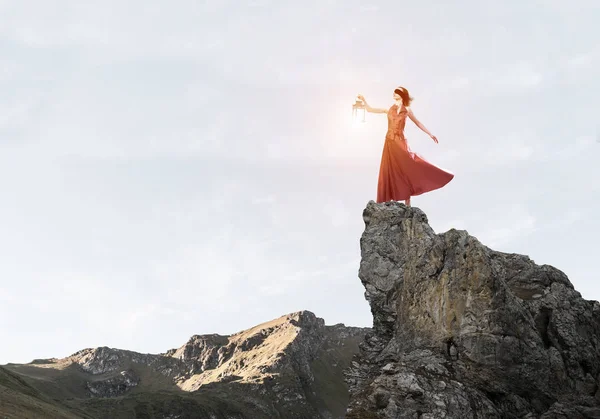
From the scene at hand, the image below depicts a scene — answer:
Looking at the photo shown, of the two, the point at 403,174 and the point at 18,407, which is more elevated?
the point at 403,174

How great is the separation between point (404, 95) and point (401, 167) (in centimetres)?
560

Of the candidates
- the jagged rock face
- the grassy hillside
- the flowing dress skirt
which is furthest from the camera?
the grassy hillside

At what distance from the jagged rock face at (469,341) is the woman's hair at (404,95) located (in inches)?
398

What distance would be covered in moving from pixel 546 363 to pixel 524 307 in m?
3.58

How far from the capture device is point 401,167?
3800cm

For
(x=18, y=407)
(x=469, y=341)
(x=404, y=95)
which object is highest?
(x=404, y=95)

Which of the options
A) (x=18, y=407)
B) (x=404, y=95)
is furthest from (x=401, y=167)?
(x=18, y=407)

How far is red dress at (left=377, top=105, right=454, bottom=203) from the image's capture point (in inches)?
1465

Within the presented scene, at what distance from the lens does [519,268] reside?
120 ft

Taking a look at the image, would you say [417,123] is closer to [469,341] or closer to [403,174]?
[403,174]

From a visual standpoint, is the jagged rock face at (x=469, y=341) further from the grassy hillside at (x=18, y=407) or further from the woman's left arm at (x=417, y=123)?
the grassy hillside at (x=18, y=407)

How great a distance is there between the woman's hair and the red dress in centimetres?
49

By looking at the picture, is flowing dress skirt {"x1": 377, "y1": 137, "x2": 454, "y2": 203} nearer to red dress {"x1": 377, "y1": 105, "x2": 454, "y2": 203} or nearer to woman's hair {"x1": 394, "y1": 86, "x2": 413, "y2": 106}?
red dress {"x1": 377, "y1": 105, "x2": 454, "y2": 203}

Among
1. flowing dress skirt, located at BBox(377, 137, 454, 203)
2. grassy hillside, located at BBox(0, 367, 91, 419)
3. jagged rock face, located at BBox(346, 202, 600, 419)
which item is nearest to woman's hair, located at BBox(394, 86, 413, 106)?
flowing dress skirt, located at BBox(377, 137, 454, 203)
